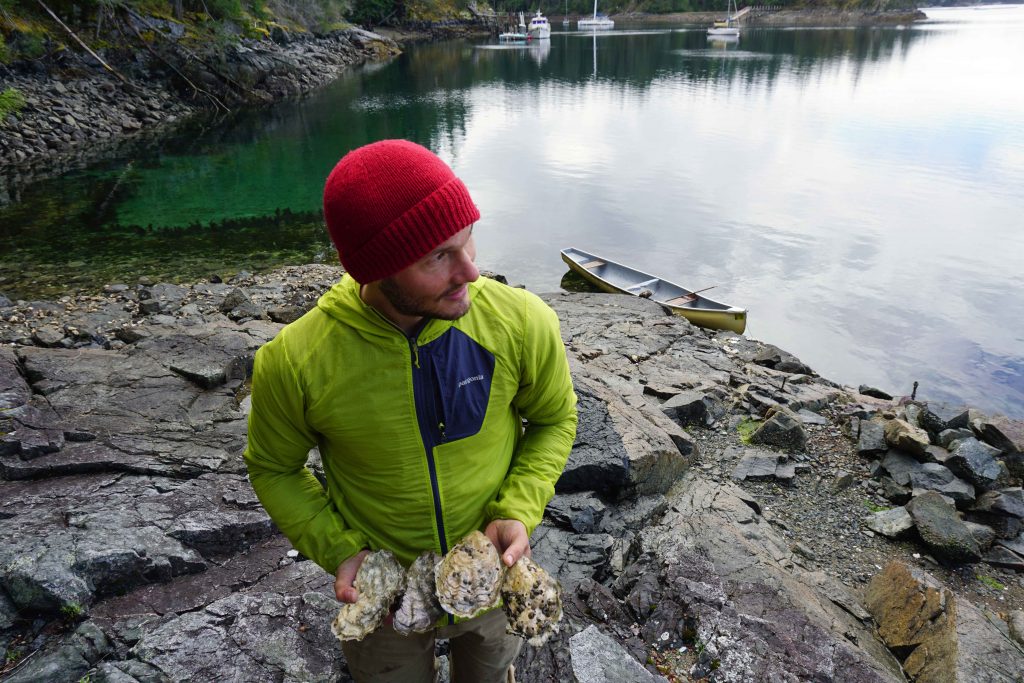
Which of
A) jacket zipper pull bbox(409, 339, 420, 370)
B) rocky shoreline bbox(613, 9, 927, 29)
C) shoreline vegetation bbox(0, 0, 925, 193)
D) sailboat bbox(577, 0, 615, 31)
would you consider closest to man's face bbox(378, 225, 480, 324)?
jacket zipper pull bbox(409, 339, 420, 370)

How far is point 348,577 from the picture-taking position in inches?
98.0

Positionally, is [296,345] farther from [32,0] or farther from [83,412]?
[32,0]

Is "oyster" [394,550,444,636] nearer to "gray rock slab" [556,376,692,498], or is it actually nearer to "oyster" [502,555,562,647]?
"oyster" [502,555,562,647]

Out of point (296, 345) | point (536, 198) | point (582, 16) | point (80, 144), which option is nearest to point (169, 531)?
point (296, 345)

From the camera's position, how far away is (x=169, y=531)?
14.3ft

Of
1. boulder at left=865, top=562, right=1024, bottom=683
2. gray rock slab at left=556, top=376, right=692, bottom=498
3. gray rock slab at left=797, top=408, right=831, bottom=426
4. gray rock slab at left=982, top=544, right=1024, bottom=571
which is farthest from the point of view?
gray rock slab at left=797, top=408, right=831, bottom=426

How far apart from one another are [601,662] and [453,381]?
222cm

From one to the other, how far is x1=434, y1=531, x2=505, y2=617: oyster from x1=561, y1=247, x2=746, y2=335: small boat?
14.7m

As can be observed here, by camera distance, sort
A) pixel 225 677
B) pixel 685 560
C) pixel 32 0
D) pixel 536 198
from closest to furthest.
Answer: pixel 225 677
pixel 685 560
pixel 536 198
pixel 32 0

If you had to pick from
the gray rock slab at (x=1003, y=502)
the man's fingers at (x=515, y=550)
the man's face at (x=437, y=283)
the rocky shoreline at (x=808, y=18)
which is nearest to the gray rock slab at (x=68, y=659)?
the man's fingers at (x=515, y=550)

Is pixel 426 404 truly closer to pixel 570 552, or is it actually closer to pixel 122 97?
pixel 570 552

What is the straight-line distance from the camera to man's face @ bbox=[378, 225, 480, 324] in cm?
216

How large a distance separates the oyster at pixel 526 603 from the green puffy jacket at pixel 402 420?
204mm

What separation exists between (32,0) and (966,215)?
158ft
